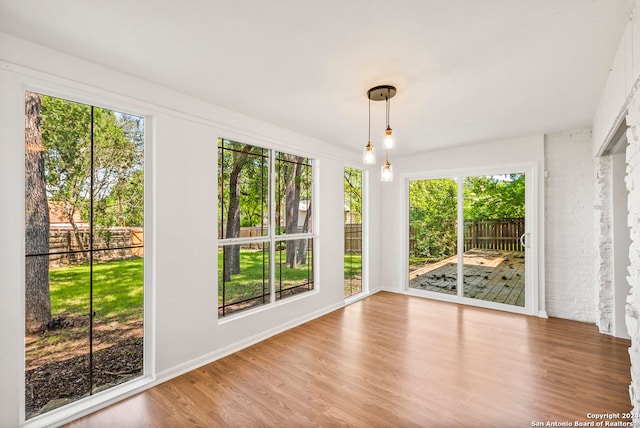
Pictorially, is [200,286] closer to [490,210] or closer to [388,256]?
[388,256]

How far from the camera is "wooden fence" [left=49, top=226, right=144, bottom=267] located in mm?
2105

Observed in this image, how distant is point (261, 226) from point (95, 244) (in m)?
1.65

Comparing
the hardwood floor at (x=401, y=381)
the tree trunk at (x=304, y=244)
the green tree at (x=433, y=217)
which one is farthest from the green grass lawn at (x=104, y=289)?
the green tree at (x=433, y=217)

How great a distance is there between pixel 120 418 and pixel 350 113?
3242 millimetres

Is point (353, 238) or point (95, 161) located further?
point (353, 238)

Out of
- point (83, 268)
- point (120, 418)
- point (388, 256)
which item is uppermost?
point (83, 268)

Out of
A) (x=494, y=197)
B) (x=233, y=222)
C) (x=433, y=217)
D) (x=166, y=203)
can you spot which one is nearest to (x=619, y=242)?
(x=494, y=197)

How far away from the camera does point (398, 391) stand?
7.83 feet

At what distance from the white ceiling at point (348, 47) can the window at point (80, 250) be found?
541mm

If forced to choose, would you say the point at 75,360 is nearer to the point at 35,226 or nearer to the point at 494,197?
the point at 35,226

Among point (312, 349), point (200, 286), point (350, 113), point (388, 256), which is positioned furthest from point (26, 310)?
point (388, 256)

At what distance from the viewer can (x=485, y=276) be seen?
183 inches

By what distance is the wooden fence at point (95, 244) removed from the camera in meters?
2.11

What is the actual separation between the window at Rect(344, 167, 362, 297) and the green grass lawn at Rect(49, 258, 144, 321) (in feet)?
10.3
